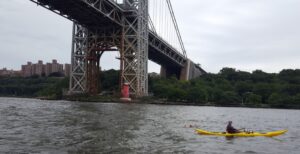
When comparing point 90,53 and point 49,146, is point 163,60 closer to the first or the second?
point 90,53

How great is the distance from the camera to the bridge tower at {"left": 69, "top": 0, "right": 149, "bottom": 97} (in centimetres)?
7638

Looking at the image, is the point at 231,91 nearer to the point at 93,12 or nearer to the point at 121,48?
the point at 121,48

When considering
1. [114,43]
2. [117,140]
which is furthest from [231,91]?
[117,140]

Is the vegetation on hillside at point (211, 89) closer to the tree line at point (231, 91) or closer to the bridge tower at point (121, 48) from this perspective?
the tree line at point (231, 91)

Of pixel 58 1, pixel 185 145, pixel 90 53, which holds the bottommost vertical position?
pixel 185 145

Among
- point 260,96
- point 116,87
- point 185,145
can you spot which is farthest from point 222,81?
point 185,145

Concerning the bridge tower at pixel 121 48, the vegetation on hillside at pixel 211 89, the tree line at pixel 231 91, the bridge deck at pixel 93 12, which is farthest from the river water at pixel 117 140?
the tree line at pixel 231 91

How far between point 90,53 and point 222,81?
6153cm

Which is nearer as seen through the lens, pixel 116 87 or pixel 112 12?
pixel 112 12

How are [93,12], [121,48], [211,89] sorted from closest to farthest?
1. [93,12]
2. [121,48]
3. [211,89]

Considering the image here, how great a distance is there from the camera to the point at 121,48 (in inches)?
3017

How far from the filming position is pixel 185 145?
79.3ft

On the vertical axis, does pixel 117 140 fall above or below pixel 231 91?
below

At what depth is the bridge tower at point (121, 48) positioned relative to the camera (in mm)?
76375
